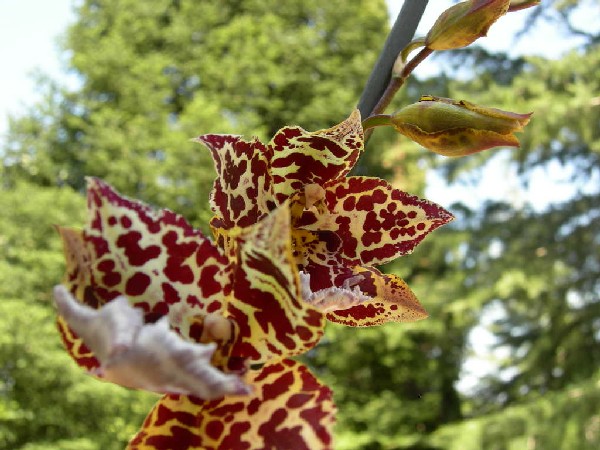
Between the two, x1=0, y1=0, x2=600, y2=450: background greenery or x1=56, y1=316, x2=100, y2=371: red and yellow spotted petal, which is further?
x1=0, y1=0, x2=600, y2=450: background greenery

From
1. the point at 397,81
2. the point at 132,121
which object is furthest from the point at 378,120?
the point at 132,121

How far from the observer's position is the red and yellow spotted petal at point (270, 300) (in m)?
0.25

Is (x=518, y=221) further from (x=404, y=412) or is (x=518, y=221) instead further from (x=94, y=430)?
(x=94, y=430)

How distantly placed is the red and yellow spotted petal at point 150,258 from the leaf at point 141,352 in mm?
31

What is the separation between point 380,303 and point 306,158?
0.09m

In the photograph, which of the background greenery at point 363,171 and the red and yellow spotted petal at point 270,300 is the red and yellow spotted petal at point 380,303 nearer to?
the red and yellow spotted petal at point 270,300

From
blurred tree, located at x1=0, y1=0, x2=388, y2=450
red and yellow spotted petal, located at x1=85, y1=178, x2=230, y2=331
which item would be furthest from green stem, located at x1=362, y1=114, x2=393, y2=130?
blurred tree, located at x1=0, y1=0, x2=388, y2=450

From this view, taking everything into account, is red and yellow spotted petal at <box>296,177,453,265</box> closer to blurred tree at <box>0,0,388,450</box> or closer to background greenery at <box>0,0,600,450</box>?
background greenery at <box>0,0,600,450</box>

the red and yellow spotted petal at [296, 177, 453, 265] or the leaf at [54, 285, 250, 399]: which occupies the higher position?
the red and yellow spotted petal at [296, 177, 453, 265]

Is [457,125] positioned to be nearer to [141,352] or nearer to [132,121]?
[141,352]

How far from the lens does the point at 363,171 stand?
5598mm

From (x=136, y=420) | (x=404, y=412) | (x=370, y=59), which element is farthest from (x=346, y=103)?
(x=136, y=420)

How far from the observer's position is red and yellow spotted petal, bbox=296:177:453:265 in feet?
1.24

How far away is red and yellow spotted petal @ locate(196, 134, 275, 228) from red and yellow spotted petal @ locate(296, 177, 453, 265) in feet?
0.11
